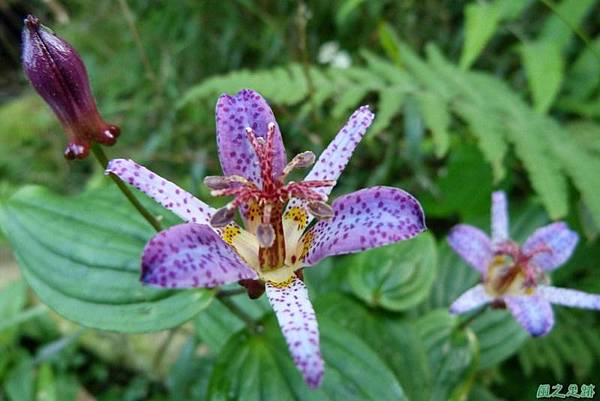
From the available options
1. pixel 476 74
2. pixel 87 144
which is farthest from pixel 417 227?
pixel 476 74

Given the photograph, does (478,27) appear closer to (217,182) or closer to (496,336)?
(496,336)

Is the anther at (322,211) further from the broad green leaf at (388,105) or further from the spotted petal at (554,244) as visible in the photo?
the broad green leaf at (388,105)

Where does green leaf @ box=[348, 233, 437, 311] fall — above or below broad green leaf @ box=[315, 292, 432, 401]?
above

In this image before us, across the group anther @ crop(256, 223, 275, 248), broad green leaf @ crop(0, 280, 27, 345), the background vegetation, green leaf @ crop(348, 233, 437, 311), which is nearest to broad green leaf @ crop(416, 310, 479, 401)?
the background vegetation

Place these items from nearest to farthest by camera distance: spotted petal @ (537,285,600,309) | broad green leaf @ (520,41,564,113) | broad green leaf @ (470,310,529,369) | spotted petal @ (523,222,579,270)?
spotted petal @ (537,285,600,309)
spotted petal @ (523,222,579,270)
broad green leaf @ (470,310,529,369)
broad green leaf @ (520,41,564,113)

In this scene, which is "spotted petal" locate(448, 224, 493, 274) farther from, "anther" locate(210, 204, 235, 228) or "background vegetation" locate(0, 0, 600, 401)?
"anther" locate(210, 204, 235, 228)
